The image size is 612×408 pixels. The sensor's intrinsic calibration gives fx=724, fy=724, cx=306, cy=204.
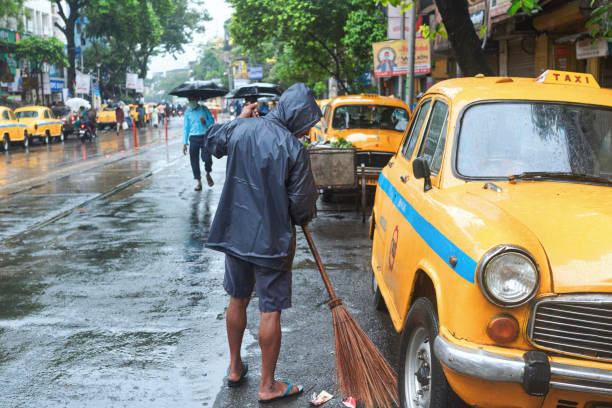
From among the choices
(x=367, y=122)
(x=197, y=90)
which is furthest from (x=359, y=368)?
(x=197, y=90)

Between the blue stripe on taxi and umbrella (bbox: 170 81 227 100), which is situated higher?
umbrella (bbox: 170 81 227 100)

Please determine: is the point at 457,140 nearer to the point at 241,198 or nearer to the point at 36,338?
the point at 241,198

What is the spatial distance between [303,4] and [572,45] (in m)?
11.9

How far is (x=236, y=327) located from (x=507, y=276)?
195 cm

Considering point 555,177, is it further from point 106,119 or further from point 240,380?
point 106,119

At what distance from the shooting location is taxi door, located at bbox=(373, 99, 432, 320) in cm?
459

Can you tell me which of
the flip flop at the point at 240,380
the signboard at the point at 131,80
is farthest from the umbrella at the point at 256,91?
the signboard at the point at 131,80

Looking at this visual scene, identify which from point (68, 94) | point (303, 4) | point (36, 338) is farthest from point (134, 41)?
point (36, 338)

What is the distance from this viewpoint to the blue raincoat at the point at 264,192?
403 cm

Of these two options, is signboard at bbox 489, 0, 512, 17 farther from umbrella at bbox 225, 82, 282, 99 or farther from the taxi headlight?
the taxi headlight

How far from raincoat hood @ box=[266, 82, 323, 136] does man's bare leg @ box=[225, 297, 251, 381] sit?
1.07 meters

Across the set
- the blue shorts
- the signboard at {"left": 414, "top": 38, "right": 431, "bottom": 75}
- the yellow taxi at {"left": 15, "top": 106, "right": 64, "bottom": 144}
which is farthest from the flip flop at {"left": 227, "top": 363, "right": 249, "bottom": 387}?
the yellow taxi at {"left": 15, "top": 106, "right": 64, "bottom": 144}

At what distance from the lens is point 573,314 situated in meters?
2.92

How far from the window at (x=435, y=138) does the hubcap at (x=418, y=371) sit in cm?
107
